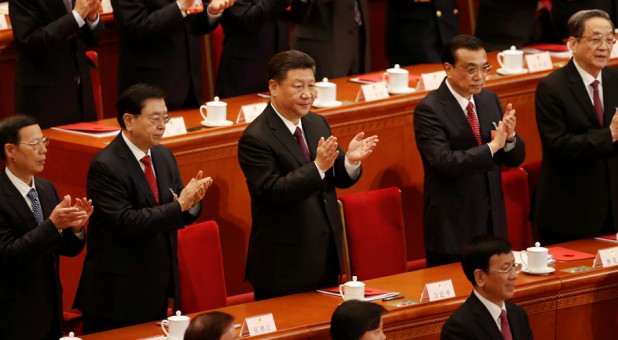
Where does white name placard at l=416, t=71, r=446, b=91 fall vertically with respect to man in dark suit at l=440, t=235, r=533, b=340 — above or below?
above

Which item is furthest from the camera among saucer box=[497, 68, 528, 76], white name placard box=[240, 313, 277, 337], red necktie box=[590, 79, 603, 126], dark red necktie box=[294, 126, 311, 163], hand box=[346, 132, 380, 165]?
saucer box=[497, 68, 528, 76]

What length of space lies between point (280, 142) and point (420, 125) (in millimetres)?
706

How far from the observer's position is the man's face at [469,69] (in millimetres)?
4922

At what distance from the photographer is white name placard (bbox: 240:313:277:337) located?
4078mm

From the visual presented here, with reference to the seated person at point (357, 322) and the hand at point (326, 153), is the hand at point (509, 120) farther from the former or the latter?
the seated person at point (357, 322)

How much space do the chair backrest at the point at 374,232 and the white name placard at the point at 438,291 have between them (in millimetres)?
639

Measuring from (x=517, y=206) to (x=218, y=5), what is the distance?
1586 millimetres

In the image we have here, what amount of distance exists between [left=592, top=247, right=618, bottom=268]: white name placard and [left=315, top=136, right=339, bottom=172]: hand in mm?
1116

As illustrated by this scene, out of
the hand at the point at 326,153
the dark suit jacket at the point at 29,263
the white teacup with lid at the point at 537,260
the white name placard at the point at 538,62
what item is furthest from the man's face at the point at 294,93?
the white name placard at the point at 538,62

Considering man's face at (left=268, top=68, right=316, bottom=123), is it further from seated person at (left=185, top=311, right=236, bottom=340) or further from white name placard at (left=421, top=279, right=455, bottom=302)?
seated person at (left=185, top=311, right=236, bottom=340)

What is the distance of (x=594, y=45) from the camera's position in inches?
203

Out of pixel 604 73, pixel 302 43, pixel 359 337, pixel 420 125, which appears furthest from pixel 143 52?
pixel 359 337

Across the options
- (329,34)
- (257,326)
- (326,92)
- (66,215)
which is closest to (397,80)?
(326,92)

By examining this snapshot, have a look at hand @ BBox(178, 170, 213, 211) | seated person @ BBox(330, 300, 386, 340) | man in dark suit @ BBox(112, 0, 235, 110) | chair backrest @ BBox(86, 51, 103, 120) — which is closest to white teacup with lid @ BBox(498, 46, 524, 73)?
man in dark suit @ BBox(112, 0, 235, 110)
